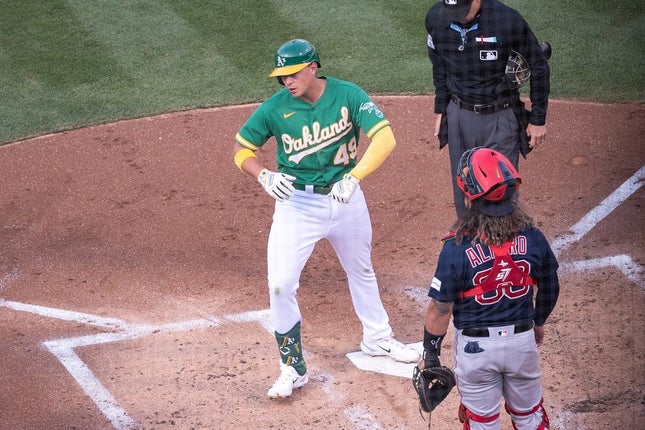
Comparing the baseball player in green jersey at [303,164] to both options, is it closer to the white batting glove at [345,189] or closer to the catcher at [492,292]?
the white batting glove at [345,189]

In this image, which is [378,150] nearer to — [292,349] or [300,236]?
[300,236]

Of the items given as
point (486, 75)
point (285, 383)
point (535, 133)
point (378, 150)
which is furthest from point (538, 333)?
point (486, 75)

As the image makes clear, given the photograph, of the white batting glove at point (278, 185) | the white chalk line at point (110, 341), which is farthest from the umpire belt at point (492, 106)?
the white chalk line at point (110, 341)

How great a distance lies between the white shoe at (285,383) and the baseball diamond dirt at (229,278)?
0.06m

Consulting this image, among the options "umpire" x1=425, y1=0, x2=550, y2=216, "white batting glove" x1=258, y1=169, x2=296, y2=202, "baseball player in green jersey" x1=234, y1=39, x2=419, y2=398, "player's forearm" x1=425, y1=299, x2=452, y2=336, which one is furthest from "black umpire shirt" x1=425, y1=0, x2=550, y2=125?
"player's forearm" x1=425, y1=299, x2=452, y2=336

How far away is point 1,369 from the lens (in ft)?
20.5

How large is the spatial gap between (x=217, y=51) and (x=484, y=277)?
22.5ft

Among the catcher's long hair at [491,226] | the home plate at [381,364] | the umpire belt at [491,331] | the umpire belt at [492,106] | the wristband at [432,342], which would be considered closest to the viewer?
the catcher's long hair at [491,226]

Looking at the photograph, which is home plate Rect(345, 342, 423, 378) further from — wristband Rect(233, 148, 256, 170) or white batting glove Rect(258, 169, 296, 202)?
wristband Rect(233, 148, 256, 170)

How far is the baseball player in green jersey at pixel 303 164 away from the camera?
18.6ft

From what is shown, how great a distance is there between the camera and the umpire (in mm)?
6062

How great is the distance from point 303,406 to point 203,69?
5414 millimetres

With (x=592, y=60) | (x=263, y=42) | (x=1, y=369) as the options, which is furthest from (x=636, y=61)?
(x=1, y=369)

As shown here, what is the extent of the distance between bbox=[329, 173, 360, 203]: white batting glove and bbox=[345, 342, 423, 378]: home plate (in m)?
1.19
